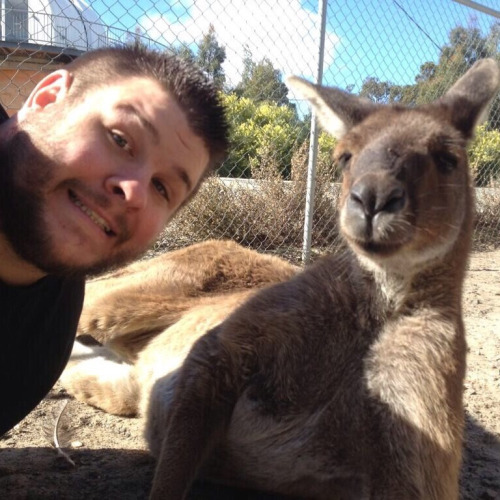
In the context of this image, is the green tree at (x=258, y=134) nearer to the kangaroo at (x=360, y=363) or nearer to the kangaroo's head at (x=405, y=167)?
the kangaroo's head at (x=405, y=167)

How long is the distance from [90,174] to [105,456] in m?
1.68

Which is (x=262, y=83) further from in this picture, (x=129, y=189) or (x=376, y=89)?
(x=129, y=189)

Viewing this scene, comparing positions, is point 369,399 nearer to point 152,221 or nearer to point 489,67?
point 152,221

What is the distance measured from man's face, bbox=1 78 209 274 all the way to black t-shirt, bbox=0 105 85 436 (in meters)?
0.31

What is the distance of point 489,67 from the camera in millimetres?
3287

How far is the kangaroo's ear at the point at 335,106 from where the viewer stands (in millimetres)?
3291

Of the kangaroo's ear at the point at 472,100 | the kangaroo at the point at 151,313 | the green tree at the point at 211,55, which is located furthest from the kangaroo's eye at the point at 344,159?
the green tree at the point at 211,55

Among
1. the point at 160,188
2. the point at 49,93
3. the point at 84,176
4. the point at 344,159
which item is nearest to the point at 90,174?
the point at 84,176

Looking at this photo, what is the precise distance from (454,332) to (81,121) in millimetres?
1822

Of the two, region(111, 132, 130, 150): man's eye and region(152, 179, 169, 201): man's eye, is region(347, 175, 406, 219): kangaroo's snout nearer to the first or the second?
region(152, 179, 169, 201): man's eye

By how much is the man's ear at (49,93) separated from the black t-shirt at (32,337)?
0.29 metres

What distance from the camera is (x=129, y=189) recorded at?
2.15m

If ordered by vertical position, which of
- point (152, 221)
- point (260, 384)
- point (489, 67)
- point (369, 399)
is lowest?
point (260, 384)

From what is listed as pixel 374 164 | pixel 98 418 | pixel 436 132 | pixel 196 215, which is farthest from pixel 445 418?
pixel 196 215
